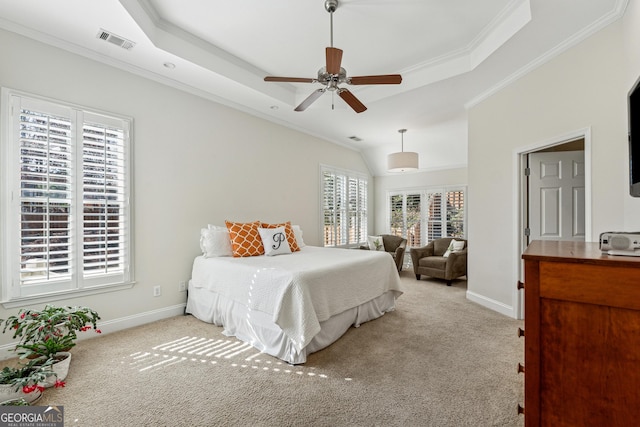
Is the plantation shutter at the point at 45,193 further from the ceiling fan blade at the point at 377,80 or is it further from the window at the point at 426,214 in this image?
the window at the point at 426,214

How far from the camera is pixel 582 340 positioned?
3.41 feet

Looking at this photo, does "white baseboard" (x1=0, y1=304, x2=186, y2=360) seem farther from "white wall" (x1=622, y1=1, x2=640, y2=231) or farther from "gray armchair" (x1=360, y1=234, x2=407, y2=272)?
"white wall" (x1=622, y1=1, x2=640, y2=231)

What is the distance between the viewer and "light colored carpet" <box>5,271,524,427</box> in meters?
1.74

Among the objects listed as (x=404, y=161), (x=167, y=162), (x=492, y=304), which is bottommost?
(x=492, y=304)

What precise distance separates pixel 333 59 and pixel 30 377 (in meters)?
2.94

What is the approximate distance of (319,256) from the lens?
3.43 m

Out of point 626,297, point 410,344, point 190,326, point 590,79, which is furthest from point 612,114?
point 190,326

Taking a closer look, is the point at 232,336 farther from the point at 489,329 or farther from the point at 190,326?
the point at 489,329

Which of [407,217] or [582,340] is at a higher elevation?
[407,217]

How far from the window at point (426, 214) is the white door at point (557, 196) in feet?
9.35

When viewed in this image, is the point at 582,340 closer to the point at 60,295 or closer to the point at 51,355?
the point at 51,355

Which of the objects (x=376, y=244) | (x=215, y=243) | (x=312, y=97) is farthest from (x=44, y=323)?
(x=376, y=244)

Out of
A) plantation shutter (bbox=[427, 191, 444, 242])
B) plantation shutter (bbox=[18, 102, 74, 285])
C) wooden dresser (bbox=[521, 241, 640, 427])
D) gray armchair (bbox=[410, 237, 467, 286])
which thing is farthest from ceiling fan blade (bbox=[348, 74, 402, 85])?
plantation shutter (bbox=[427, 191, 444, 242])
